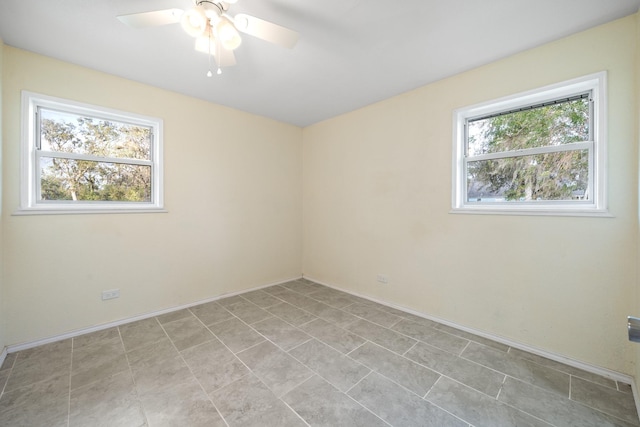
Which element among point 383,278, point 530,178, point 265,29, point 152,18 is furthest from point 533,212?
point 152,18

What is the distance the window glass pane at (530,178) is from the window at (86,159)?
3.47 metres

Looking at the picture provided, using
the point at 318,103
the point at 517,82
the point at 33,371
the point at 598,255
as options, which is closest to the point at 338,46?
the point at 318,103

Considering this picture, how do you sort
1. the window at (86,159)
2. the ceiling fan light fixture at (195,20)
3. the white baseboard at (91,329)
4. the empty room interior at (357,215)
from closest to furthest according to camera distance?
1. the ceiling fan light fixture at (195,20)
2. the empty room interior at (357,215)
3. the white baseboard at (91,329)
4. the window at (86,159)

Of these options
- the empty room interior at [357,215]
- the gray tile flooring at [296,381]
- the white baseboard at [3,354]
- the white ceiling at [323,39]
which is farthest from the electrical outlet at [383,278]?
the white baseboard at [3,354]

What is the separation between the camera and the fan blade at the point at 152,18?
150cm

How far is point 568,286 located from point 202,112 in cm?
407

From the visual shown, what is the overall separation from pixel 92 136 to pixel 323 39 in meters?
2.47

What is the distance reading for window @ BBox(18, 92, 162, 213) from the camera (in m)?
2.27

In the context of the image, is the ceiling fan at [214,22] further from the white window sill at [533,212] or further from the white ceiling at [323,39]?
the white window sill at [533,212]

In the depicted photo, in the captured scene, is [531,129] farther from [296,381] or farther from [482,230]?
[296,381]

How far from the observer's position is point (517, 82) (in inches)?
87.2

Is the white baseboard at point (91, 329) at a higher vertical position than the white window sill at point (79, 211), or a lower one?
lower

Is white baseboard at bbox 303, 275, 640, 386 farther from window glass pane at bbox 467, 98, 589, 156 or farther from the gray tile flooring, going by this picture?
window glass pane at bbox 467, 98, 589, 156

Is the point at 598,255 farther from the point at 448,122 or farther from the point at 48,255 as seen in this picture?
the point at 48,255
